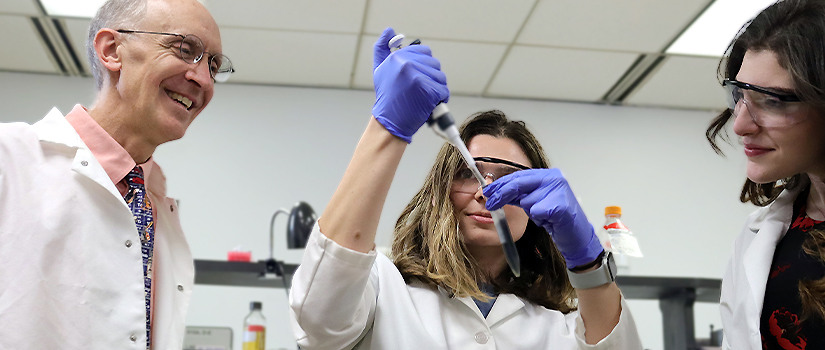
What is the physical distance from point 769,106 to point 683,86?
10.5 feet

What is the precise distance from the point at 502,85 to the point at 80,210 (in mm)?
3179

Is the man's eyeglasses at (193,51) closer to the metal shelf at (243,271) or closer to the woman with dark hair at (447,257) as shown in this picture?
the woman with dark hair at (447,257)

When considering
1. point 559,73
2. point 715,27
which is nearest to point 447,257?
point 715,27

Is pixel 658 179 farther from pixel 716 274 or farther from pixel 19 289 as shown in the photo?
pixel 19 289

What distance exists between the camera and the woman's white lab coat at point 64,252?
46.3 inches

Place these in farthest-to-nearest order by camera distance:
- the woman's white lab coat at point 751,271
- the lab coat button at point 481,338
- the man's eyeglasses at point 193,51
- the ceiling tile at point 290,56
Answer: the ceiling tile at point 290,56, the man's eyeglasses at point 193,51, the lab coat button at point 481,338, the woman's white lab coat at point 751,271

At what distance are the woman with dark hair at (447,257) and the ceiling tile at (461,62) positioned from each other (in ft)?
7.05

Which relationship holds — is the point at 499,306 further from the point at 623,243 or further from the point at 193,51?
the point at 193,51

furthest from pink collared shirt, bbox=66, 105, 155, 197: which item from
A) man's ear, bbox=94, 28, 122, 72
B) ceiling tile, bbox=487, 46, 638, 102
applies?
ceiling tile, bbox=487, 46, 638, 102

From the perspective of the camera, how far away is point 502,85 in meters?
4.21

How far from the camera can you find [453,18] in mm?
3400

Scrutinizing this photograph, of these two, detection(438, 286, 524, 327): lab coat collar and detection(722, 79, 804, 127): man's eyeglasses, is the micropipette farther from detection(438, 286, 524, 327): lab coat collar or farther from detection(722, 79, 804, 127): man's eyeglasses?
detection(722, 79, 804, 127): man's eyeglasses

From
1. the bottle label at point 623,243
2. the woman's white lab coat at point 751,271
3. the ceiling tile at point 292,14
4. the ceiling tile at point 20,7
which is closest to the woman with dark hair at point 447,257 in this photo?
the woman's white lab coat at point 751,271

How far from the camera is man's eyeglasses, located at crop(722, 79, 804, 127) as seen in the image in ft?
3.69
